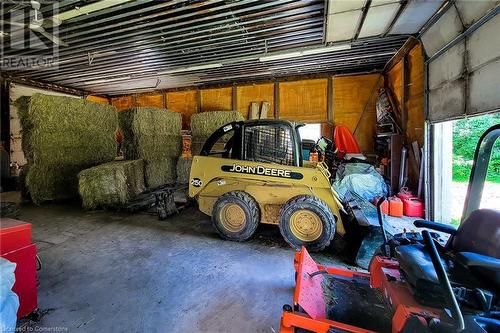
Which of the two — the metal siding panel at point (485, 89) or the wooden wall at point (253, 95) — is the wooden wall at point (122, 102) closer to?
the wooden wall at point (253, 95)

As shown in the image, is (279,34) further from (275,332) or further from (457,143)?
(457,143)

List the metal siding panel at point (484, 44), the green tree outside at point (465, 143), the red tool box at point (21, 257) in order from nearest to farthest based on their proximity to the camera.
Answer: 1. the red tool box at point (21, 257)
2. the metal siding panel at point (484, 44)
3. the green tree outside at point (465, 143)

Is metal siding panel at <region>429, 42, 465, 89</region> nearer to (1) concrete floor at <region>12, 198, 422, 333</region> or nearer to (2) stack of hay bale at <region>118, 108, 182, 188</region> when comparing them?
(1) concrete floor at <region>12, 198, 422, 333</region>

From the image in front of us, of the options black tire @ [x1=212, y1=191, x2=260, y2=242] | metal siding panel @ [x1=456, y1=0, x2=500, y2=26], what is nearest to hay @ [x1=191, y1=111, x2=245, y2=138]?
black tire @ [x1=212, y1=191, x2=260, y2=242]

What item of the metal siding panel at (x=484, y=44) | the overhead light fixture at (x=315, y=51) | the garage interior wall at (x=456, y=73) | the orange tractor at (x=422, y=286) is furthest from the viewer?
the overhead light fixture at (x=315, y=51)

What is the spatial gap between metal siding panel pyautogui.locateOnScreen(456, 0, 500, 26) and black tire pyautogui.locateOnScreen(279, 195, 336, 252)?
9.94 ft

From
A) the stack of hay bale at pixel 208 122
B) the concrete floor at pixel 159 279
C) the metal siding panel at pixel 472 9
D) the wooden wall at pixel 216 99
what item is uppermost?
the wooden wall at pixel 216 99

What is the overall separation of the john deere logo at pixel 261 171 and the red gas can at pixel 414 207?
8.91 feet

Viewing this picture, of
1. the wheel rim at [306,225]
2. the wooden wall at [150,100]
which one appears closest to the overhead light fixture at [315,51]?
the wheel rim at [306,225]

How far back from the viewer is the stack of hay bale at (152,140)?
6.83 meters

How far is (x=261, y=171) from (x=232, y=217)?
876mm

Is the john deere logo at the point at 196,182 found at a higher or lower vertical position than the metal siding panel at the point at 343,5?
lower

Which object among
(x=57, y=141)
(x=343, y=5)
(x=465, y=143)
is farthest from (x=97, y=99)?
(x=465, y=143)

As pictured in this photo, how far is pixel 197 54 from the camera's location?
6.12 metres
